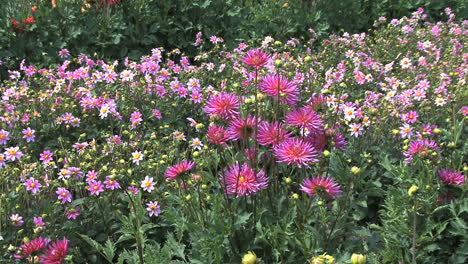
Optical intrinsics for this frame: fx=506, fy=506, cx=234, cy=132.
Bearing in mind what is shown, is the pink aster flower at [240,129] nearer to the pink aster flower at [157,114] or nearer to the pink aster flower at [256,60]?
the pink aster flower at [256,60]

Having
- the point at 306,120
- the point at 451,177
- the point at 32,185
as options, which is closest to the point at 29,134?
the point at 32,185

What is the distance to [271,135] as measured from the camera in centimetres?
191

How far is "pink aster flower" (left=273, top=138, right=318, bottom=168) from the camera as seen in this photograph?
1.77 metres

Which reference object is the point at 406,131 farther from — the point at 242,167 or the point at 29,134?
the point at 29,134

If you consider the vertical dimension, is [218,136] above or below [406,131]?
above

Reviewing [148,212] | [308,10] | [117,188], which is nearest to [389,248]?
[148,212]

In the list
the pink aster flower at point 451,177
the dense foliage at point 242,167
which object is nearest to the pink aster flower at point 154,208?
the dense foliage at point 242,167

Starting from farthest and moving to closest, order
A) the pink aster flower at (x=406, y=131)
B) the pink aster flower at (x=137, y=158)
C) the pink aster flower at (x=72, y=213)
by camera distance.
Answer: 1. the pink aster flower at (x=137, y=158)
2. the pink aster flower at (x=406, y=131)
3. the pink aster flower at (x=72, y=213)

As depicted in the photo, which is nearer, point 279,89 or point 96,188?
point 279,89

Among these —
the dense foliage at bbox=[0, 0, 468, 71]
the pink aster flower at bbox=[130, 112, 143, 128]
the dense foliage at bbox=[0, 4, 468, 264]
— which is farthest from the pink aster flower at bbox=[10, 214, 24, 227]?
the dense foliage at bbox=[0, 0, 468, 71]

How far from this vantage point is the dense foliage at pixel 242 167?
6.37 ft

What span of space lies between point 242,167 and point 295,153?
0.23 m

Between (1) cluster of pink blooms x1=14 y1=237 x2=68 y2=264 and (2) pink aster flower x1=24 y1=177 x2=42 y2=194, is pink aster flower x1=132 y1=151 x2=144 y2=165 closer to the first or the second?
(2) pink aster flower x1=24 y1=177 x2=42 y2=194

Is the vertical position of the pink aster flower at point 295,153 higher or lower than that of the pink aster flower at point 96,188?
higher
